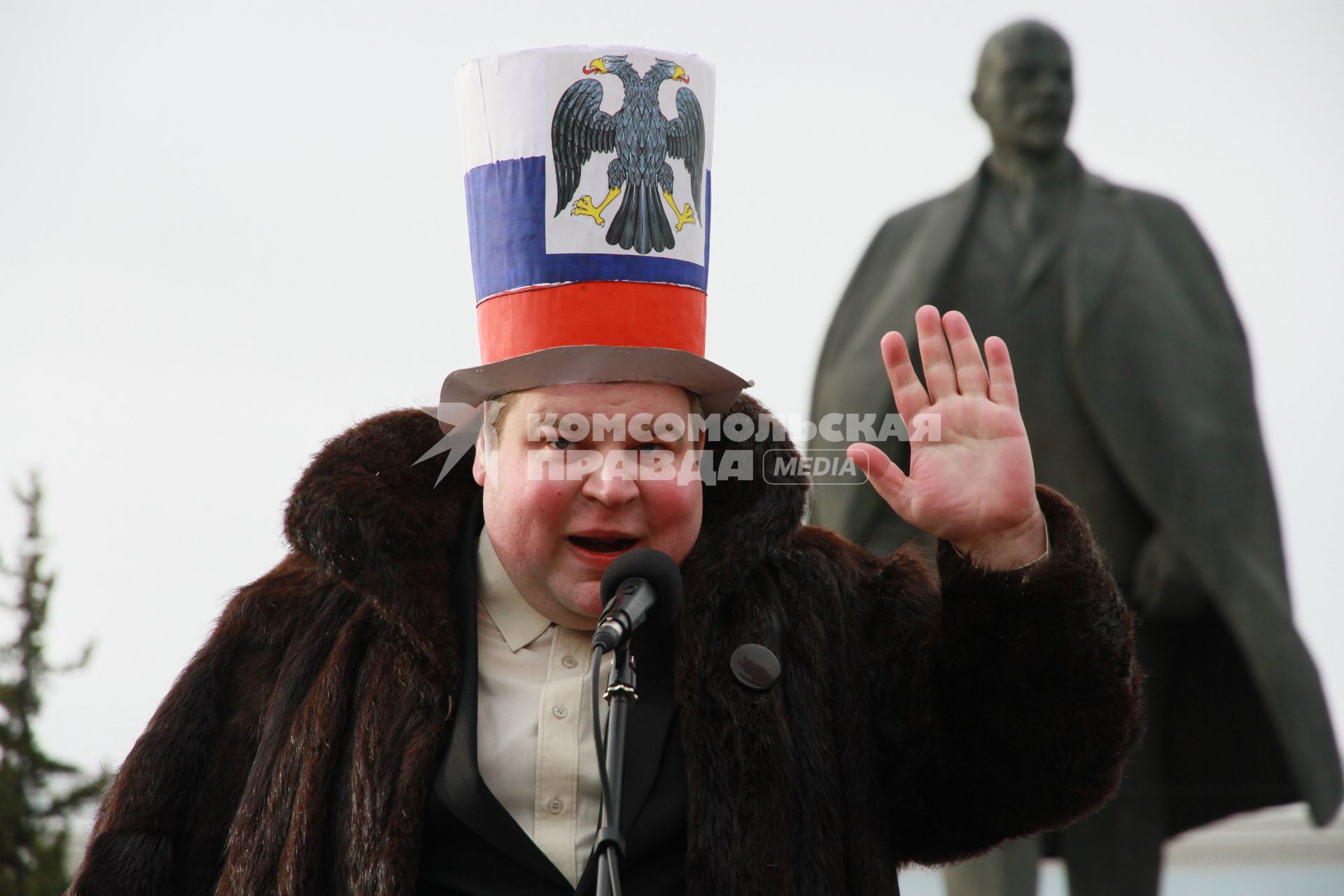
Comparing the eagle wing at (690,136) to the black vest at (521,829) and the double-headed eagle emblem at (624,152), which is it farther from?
the black vest at (521,829)

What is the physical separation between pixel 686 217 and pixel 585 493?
1.88ft

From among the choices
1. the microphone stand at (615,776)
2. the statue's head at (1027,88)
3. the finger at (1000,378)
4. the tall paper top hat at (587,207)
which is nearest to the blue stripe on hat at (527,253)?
the tall paper top hat at (587,207)

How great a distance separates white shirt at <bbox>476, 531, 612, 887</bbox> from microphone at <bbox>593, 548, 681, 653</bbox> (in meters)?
0.39

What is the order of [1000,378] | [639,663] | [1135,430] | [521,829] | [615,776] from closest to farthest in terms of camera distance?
[615,776], [521,829], [1000,378], [639,663], [1135,430]

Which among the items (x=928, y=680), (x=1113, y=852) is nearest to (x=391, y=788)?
(x=928, y=680)

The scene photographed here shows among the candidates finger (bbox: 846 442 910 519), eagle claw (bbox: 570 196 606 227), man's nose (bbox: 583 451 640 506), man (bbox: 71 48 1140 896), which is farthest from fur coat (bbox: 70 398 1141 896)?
eagle claw (bbox: 570 196 606 227)

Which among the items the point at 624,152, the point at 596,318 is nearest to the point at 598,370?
the point at 596,318

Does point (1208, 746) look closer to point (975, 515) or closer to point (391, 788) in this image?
point (975, 515)

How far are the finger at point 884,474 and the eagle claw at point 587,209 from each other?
626 mm

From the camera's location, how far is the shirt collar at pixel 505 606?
2.91 metres

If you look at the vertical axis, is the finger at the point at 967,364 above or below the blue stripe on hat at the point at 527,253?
below

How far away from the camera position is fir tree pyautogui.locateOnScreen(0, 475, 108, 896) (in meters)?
6.25

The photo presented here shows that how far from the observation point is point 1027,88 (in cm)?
576

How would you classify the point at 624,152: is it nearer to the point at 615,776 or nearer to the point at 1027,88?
the point at 615,776
